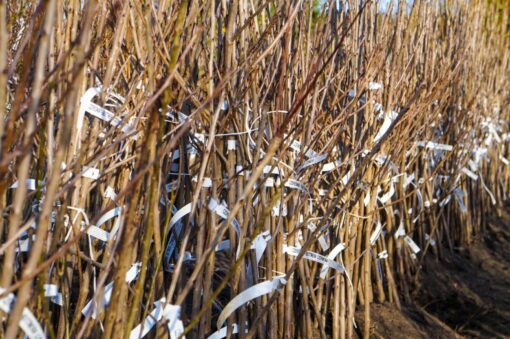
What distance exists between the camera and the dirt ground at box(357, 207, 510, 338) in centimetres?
266

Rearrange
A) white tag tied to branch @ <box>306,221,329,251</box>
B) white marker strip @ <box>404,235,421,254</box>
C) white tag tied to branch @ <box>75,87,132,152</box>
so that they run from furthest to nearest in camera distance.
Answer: white marker strip @ <box>404,235,421,254</box> < white tag tied to branch @ <box>306,221,329,251</box> < white tag tied to branch @ <box>75,87,132,152</box>

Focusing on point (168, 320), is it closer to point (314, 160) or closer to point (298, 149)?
point (314, 160)

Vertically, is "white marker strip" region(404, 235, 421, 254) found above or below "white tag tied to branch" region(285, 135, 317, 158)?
below

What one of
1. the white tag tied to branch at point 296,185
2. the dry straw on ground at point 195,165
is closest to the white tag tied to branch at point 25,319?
the dry straw on ground at point 195,165

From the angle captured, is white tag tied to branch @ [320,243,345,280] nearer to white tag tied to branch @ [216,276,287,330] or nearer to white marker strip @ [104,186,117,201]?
white tag tied to branch @ [216,276,287,330]

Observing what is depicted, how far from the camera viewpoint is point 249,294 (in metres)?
1.64

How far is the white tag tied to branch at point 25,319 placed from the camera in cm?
99

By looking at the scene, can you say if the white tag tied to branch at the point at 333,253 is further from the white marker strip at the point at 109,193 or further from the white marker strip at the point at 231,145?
the white marker strip at the point at 109,193

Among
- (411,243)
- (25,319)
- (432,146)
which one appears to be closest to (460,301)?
(411,243)

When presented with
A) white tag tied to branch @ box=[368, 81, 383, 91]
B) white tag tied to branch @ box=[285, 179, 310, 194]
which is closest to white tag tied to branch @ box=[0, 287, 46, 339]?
white tag tied to branch @ box=[285, 179, 310, 194]

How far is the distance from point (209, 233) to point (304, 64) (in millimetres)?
568

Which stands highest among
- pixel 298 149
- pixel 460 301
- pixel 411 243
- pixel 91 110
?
pixel 91 110

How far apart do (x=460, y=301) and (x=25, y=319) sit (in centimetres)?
255

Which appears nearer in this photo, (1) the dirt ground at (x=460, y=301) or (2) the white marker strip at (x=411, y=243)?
(1) the dirt ground at (x=460, y=301)
